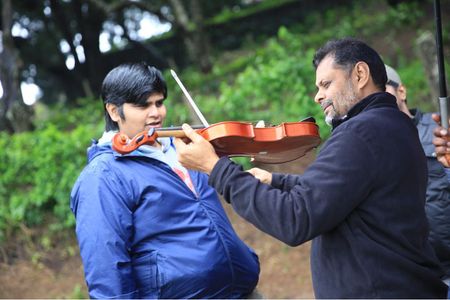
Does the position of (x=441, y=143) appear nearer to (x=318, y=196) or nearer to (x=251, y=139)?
(x=251, y=139)

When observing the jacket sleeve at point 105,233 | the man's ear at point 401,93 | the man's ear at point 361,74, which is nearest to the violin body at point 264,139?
the man's ear at point 361,74

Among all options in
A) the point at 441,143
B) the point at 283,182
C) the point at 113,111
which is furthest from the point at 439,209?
the point at 113,111

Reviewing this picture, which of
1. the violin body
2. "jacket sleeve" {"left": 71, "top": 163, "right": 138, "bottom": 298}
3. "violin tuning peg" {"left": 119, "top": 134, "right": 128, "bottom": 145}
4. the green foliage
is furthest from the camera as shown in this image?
the green foliage

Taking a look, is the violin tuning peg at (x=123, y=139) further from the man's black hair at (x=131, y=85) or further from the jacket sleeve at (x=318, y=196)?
the jacket sleeve at (x=318, y=196)

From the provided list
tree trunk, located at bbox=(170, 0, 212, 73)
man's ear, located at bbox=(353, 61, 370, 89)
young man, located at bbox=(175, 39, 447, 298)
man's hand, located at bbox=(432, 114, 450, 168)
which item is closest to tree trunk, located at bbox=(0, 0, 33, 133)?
tree trunk, located at bbox=(170, 0, 212, 73)

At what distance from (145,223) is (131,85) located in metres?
0.70

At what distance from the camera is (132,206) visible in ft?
8.15

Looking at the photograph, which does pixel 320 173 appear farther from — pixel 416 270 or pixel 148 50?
pixel 148 50

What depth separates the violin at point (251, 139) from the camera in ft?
7.07

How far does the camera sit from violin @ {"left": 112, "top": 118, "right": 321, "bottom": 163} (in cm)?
215

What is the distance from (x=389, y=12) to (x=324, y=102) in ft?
36.9

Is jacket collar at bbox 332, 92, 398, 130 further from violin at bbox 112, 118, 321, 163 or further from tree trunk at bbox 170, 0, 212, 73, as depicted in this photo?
tree trunk at bbox 170, 0, 212, 73

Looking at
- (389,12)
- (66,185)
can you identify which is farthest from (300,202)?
(389,12)

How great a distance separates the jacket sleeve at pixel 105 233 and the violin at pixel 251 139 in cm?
19
